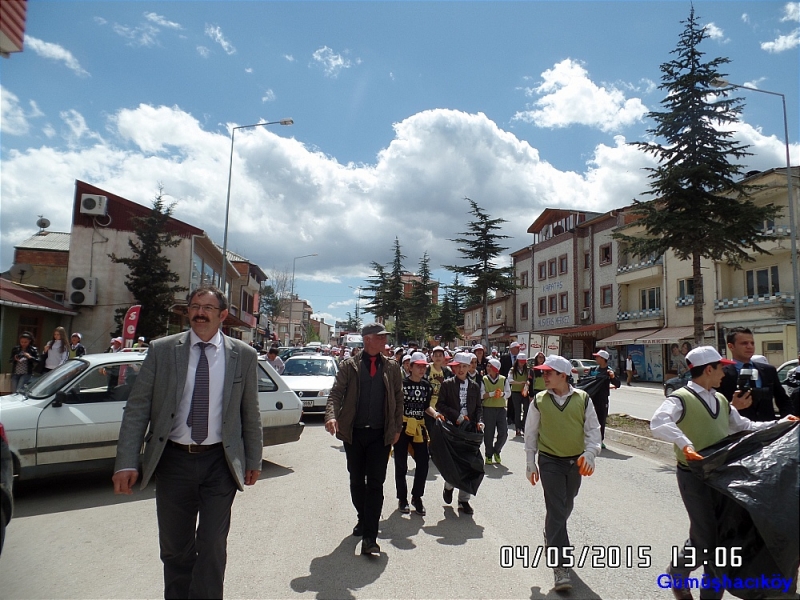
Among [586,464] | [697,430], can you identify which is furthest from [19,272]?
[697,430]

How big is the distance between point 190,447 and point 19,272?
95.2 ft

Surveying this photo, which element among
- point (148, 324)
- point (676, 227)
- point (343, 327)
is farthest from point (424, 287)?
point (343, 327)

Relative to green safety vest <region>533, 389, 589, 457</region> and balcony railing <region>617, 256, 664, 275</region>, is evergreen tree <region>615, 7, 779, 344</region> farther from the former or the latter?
balcony railing <region>617, 256, 664, 275</region>

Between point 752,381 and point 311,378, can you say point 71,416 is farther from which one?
point 311,378

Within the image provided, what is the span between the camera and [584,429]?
166 inches

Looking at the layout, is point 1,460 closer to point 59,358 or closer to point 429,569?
point 429,569

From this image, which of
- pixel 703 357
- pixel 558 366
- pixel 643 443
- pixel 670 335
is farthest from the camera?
pixel 670 335

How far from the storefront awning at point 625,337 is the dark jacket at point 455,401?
2914 cm

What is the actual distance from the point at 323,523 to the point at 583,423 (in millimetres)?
2861

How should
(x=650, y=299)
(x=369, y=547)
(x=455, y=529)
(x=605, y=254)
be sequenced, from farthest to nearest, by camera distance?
(x=605, y=254)
(x=650, y=299)
(x=455, y=529)
(x=369, y=547)

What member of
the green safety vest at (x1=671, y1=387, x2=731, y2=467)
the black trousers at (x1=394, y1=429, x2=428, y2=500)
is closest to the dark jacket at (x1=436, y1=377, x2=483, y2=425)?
the black trousers at (x1=394, y1=429, x2=428, y2=500)

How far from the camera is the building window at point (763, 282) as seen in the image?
85.5ft

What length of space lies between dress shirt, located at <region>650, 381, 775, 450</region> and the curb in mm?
5734

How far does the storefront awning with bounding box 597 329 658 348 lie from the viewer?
32.9 meters
